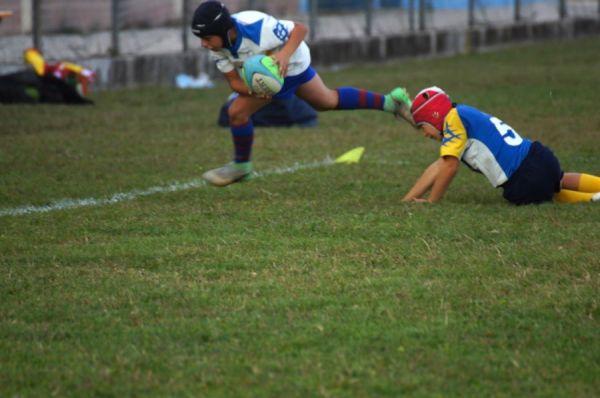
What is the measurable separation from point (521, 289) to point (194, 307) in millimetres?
1421

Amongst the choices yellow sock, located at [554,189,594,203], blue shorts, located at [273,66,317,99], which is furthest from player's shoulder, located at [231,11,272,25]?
yellow sock, located at [554,189,594,203]

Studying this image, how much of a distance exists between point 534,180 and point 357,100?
1656 millimetres

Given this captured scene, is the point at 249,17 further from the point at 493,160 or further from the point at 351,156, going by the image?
the point at 351,156

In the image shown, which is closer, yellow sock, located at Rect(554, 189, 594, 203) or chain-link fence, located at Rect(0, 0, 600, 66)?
yellow sock, located at Rect(554, 189, 594, 203)

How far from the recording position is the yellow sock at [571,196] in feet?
25.0

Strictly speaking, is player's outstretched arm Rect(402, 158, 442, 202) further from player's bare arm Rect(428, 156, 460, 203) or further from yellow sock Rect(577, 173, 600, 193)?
yellow sock Rect(577, 173, 600, 193)

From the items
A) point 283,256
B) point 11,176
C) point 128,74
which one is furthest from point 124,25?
point 283,256

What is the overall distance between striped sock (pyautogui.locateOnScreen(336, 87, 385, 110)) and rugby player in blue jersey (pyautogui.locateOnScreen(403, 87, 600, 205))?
1.01m

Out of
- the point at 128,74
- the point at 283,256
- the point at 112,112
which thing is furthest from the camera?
the point at 128,74

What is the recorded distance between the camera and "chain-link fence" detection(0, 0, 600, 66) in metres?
15.9

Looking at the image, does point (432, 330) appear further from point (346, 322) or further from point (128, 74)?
point (128, 74)

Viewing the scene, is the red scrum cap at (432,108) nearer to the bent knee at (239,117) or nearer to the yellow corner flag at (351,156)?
the bent knee at (239,117)

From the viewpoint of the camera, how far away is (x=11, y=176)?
29.3 feet

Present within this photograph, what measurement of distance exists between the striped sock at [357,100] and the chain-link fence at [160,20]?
7300mm
